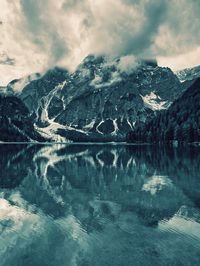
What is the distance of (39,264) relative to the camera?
59.0 feet

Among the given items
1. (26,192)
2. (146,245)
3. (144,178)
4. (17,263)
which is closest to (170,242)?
(146,245)

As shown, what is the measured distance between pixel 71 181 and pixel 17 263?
112 feet

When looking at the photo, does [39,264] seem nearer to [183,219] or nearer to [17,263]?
[17,263]

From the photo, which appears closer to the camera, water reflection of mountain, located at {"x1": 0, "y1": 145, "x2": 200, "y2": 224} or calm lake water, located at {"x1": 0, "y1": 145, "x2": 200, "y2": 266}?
calm lake water, located at {"x1": 0, "y1": 145, "x2": 200, "y2": 266}

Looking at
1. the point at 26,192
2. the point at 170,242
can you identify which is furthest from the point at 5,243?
the point at 26,192

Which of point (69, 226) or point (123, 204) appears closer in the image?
point (69, 226)

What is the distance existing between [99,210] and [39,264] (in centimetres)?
1394

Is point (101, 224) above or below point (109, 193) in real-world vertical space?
above

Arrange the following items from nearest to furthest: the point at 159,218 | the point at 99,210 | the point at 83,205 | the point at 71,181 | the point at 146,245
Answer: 1. the point at 146,245
2. the point at 159,218
3. the point at 99,210
4. the point at 83,205
5. the point at 71,181

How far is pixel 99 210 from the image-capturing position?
103ft

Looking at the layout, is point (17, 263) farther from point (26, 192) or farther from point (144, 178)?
point (144, 178)

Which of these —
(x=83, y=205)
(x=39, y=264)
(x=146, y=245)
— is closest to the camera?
(x=39, y=264)

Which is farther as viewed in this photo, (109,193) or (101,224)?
(109,193)

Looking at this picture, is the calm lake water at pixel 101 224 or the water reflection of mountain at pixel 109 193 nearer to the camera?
the calm lake water at pixel 101 224
